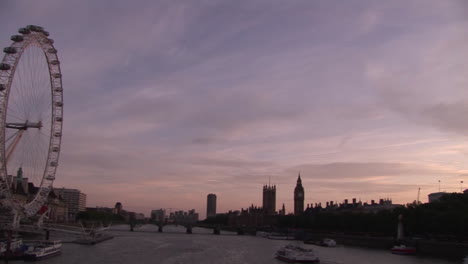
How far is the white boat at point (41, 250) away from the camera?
57.6 meters

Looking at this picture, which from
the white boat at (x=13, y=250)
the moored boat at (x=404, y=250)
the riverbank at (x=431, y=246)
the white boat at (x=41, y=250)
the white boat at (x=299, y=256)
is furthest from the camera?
the moored boat at (x=404, y=250)

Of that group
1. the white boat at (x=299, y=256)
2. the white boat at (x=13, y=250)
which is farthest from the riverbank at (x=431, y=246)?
the white boat at (x=13, y=250)

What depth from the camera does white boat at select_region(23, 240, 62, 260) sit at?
57.6m

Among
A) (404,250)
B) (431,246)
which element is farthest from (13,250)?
(431,246)

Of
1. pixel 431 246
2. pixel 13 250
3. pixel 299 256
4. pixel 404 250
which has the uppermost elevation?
pixel 431 246

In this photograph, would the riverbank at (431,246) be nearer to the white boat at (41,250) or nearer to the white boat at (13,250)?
the white boat at (41,250)

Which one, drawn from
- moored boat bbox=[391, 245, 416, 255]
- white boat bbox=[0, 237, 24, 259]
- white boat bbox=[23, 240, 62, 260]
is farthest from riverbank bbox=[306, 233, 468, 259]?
white boat bbox=[0, 237, 24, 259]

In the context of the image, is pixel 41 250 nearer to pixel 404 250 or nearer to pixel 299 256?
pixel 299 256

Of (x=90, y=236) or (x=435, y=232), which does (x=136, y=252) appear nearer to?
(x=90, y=236)

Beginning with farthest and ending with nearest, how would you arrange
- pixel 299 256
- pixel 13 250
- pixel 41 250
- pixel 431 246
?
pixel 431 246 → pixel 299 256 → pixel 41 250 → pixel 13 250

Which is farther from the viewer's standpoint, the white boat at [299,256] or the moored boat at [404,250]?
the moored boat at [404,250]

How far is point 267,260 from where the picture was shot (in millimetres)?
75125

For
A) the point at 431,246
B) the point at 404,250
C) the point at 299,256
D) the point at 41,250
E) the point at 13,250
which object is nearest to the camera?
the point at 13,250

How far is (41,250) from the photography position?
2355 inches
